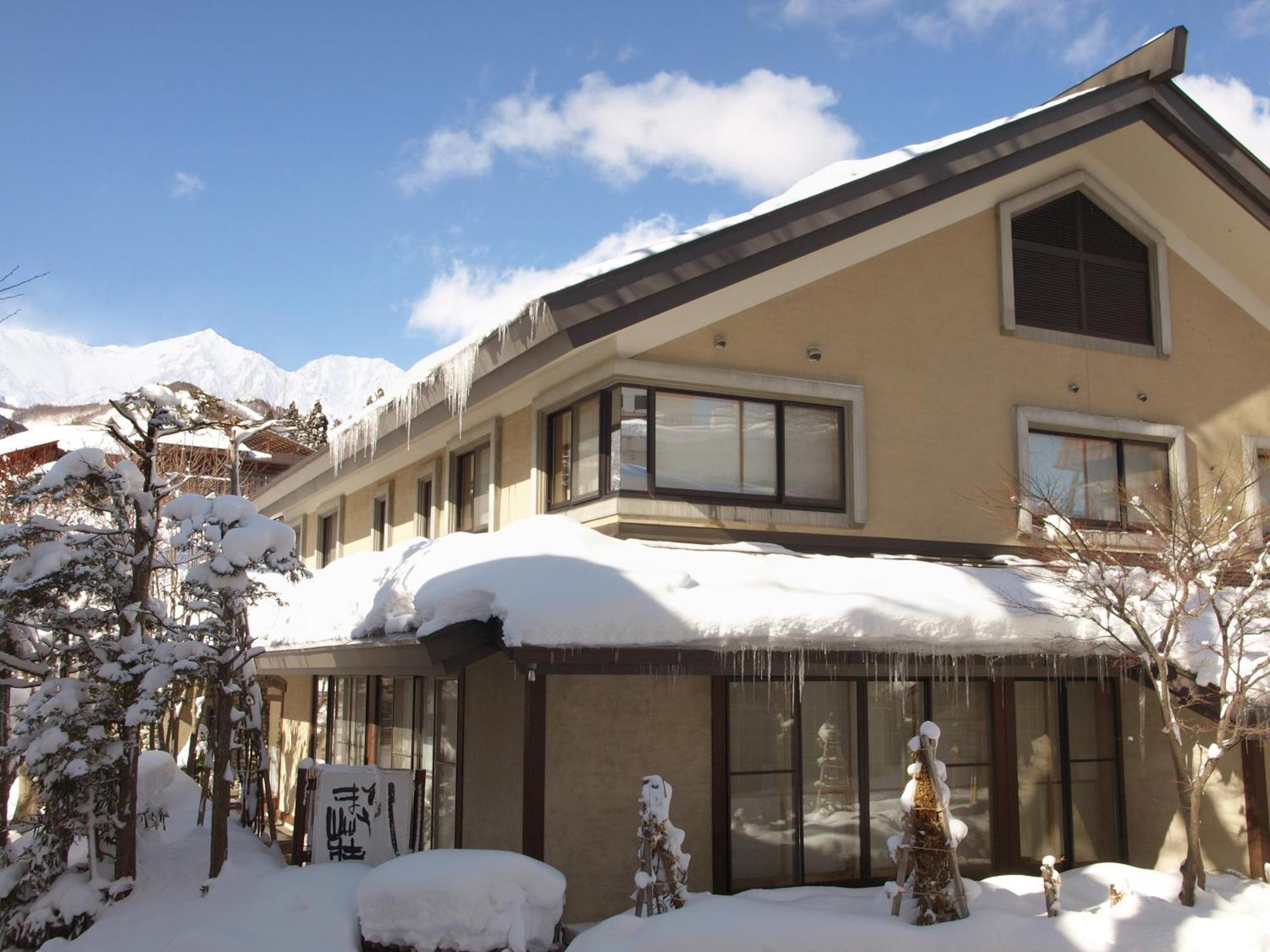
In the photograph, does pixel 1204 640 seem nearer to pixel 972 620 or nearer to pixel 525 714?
pixel 972 620

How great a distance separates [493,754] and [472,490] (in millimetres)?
4410

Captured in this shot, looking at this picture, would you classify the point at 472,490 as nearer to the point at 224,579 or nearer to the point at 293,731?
the point at 224,579

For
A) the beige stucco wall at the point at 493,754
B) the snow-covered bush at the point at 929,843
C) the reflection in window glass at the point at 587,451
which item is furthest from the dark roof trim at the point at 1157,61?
the beige stucco wall at the point at 493,754

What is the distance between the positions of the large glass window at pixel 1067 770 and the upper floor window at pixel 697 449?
2.87 metres

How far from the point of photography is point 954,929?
24.5 feet

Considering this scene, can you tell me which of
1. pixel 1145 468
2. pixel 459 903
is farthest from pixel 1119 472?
pixel 459 903

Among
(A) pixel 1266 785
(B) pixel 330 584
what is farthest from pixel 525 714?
(A) pixel 1266 785

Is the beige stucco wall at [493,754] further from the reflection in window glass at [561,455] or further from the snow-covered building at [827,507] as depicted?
the reflection in window glass at [561,455]

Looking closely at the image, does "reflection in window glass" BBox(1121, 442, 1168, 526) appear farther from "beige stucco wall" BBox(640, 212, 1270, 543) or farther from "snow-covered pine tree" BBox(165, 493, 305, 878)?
"snow-covered pine tree" BBox(165, 493, 305, 878)

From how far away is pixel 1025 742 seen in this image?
1116 centimetres

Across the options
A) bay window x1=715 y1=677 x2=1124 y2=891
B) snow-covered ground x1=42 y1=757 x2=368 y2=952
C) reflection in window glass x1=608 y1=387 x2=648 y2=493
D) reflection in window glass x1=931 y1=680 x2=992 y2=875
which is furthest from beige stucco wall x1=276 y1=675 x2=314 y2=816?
reflection in window glass x1=931 y1=680 x2=992 y2=875

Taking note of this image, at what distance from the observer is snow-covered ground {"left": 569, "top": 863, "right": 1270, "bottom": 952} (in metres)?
7.03

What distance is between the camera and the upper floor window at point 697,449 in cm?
1038

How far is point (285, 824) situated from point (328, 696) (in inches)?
92.5
